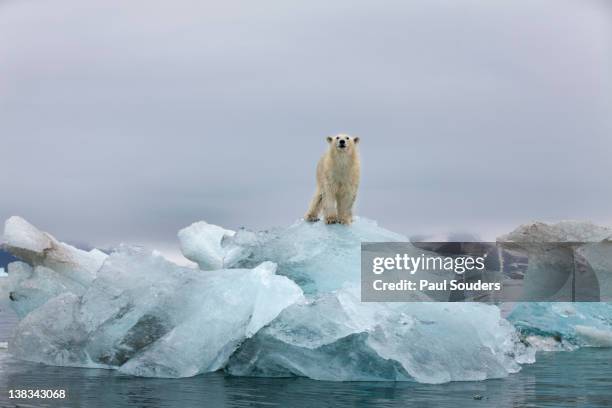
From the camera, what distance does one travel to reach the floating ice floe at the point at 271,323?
10250mm

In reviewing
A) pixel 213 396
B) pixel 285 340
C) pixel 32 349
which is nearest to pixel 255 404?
pixel 213 396

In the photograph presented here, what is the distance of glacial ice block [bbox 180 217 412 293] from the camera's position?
12.1m

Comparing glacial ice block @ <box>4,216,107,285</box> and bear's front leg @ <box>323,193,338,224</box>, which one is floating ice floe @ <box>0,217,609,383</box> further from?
glacial ice block @ <box>4,216,107,285</box>

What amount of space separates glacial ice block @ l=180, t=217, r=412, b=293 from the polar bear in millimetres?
205

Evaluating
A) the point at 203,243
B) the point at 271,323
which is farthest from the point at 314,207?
the point at 203,243

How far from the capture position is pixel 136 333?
1116cm

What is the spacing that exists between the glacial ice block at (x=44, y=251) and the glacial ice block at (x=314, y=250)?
4423mm

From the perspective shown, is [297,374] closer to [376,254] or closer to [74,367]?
[376,254]

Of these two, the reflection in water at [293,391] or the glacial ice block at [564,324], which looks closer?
the reflection in water at [293,391]

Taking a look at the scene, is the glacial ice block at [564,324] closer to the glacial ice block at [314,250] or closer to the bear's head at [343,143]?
the glacial ice block at [314,250]

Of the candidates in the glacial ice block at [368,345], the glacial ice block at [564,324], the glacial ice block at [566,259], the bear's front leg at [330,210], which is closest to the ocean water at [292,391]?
the glacial ice block at [368,345]

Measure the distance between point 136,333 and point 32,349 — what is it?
2.26 metres

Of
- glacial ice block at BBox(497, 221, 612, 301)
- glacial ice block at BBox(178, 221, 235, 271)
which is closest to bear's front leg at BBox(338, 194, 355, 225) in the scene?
A: glacial ice block at BBox(497, 221, 612, 301)

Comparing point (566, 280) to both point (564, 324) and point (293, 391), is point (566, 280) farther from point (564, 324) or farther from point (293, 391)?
point (293, 391)
